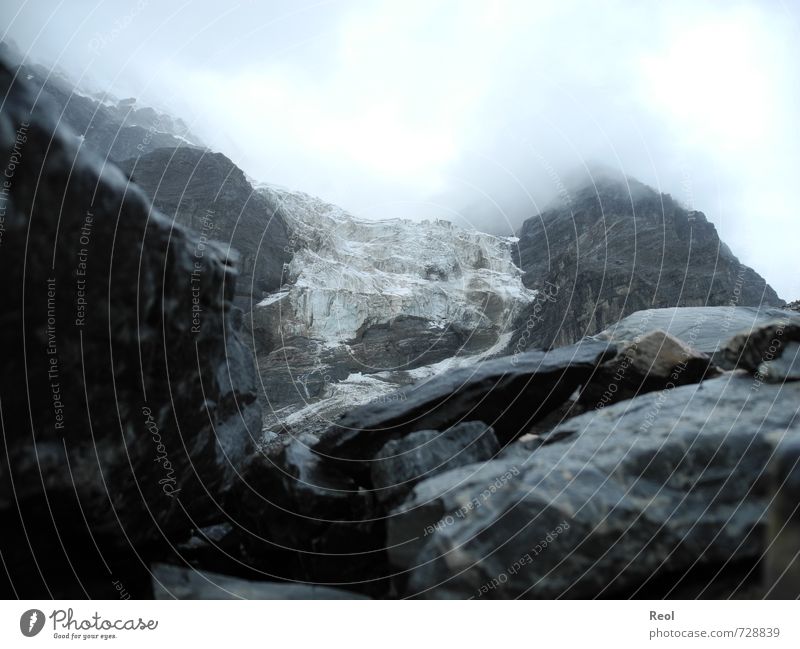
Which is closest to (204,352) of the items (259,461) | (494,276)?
(259,461)

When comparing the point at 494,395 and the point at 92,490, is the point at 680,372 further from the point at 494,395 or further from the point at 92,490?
the point at 92,490

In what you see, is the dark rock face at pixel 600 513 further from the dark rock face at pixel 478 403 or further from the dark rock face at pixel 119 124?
the dark rock face at pixel 119 124

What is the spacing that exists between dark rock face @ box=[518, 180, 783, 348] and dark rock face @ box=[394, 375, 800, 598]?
83.2m

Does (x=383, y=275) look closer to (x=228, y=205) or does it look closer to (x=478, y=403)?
(x=228, y=205)

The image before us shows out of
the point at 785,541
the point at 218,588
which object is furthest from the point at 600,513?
the point at 218,588

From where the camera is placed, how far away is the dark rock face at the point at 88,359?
396 cm

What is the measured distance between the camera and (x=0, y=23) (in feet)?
17.4

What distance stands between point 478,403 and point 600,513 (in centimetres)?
326

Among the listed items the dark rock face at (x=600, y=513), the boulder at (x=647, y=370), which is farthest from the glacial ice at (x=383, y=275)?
the dark rock face at (x=600, y=513)

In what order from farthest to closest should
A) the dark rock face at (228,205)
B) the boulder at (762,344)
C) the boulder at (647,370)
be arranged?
the dark rock face at (228,205), the boulder at (647,370), the boulder at (762,344)

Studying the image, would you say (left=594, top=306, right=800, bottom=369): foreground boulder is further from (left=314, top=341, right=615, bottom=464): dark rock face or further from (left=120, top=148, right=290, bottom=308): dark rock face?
(left=120, top=148, right=290, bottom=308): dark rock face

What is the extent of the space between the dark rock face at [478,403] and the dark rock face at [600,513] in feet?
6.58

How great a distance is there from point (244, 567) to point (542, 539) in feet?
10.9

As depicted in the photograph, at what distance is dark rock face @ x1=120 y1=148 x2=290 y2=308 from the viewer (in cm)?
10625
